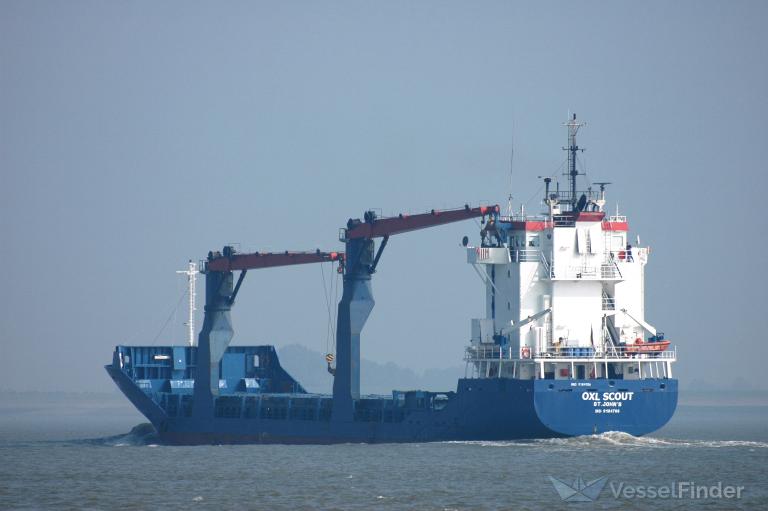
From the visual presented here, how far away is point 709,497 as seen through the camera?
1666 inches

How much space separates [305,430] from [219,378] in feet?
44.9

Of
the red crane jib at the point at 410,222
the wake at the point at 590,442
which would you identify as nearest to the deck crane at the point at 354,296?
the red crane jib at the point at 410,222

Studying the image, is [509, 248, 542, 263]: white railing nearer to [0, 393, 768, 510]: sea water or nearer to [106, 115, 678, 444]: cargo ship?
[106, 115, 678, 444]: cargo ship

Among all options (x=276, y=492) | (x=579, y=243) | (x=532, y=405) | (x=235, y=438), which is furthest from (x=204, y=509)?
(x=235, y=438)

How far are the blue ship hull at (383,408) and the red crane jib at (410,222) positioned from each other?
20.7 feet

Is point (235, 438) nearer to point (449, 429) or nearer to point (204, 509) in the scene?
point (449, 429)

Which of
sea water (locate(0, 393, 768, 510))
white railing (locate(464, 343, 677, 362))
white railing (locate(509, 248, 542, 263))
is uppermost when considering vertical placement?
white railing (locate(509, 248, 542, 263))

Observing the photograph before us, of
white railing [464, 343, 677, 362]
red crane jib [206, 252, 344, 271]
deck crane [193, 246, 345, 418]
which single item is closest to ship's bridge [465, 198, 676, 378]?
white railing [464, 343, 677, 362]

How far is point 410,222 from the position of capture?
198 ft

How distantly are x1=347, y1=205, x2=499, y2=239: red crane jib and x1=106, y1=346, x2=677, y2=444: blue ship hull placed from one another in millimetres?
6315

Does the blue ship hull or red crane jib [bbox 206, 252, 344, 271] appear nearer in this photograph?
the blue ship hull

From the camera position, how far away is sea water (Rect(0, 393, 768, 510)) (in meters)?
41.8

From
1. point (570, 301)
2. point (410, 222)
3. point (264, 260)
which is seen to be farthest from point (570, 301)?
point (264, 260)

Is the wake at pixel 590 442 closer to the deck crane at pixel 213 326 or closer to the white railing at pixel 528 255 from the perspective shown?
the white railing at pixel 528 255
